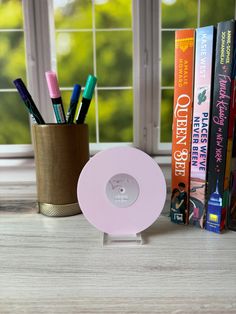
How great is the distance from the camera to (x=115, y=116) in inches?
38.3

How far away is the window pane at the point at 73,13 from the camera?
83 centimetres

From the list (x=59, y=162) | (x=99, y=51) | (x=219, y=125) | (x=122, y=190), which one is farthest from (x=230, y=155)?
(x=99, y=51)

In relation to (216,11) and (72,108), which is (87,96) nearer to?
(72,108)

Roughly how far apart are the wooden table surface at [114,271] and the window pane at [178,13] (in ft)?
1.99

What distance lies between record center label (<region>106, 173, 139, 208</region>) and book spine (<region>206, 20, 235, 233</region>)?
0.13 meters

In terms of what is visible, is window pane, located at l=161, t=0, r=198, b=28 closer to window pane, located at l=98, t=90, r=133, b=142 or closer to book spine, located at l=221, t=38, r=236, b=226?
window pane, located at l=98, t=90, r=133, b=142

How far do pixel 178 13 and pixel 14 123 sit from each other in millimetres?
621

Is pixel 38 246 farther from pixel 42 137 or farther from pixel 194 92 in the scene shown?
pixel 194 92

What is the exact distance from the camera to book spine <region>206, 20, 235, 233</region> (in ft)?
1.46

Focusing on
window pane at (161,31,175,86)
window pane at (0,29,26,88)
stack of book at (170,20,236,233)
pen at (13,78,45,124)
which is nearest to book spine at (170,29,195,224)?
stack of book at (170,20,236,233)

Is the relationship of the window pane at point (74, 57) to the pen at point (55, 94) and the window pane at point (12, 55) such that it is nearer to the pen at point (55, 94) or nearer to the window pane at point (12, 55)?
the window pane at point (12, 55)

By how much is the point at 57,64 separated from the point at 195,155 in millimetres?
562

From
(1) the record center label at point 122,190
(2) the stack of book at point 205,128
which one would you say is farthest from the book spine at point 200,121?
(1) the record center label at point 122,190

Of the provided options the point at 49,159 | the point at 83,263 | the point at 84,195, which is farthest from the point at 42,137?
the point at 83,263
